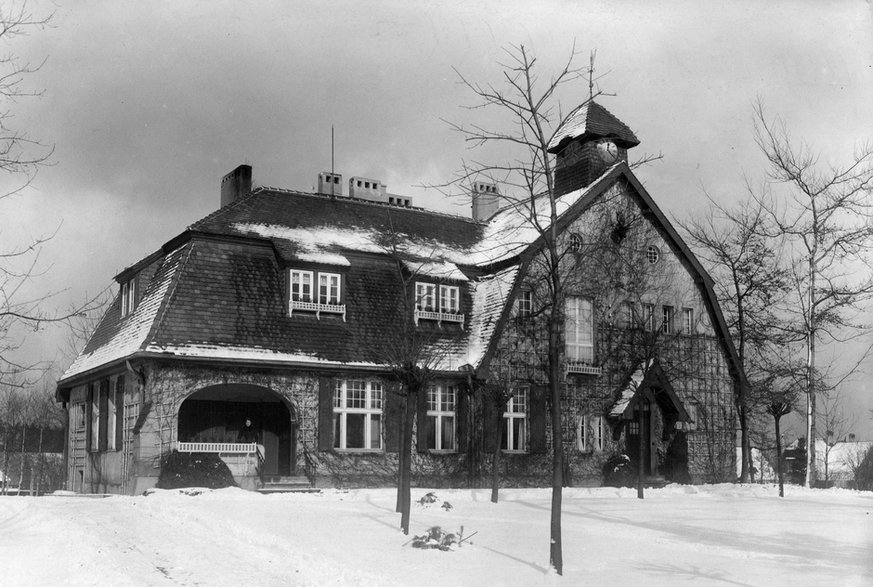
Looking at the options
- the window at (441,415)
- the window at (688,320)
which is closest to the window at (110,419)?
the window at (441,415)

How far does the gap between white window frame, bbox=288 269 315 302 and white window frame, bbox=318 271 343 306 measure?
251mm

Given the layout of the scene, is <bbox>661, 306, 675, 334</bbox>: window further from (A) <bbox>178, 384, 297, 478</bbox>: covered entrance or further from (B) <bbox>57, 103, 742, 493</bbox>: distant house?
(A) <bbox>178, 384, 297, 478</bbox>: covered entrance

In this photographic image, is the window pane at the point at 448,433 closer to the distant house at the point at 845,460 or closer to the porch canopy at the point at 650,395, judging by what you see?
the porch canopy at the point at 650,395

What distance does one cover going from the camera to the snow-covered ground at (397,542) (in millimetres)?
11625

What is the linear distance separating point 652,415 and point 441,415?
733 cm

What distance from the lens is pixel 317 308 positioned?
2552cm

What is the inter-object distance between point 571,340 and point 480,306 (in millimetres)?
2999

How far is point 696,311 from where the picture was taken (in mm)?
31734

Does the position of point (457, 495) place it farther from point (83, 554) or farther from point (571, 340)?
point (83, 554)

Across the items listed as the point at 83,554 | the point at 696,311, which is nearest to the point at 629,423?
the point at 696,311

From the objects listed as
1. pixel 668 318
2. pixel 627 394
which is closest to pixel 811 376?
pixel 668 318

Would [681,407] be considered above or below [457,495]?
above

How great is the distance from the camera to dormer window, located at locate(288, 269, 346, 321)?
25.4m

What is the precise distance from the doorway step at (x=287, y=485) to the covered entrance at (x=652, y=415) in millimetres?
9944
